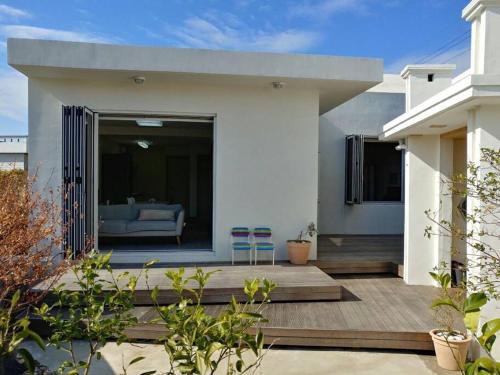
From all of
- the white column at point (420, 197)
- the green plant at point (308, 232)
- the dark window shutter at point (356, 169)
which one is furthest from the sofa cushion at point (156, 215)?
the white column at point (420, 197)

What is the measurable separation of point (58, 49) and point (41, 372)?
168 inches

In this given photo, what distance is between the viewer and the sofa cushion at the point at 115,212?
27.3 feet

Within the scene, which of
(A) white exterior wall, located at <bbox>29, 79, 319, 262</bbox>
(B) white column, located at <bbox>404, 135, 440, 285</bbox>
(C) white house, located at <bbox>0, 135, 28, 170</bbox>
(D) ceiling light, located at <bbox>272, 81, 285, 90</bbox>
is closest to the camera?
(B) white column, located at <bbox>404, 135, 440, 285</bbox>

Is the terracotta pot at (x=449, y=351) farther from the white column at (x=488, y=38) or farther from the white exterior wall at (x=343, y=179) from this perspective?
the white exterior wall at (x=343, y=179)

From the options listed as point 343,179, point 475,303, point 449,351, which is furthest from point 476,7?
point 343,179

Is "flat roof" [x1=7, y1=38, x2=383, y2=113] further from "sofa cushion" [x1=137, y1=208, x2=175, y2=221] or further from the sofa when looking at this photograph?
"sofa cushion" [x1=137, y1=208, x2=175, y2=221]

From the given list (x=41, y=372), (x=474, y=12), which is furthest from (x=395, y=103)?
(x=41, y=372)

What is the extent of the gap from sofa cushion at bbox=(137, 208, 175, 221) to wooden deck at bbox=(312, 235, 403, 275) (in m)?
3.24

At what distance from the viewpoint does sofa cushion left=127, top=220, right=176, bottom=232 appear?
25.3 feet

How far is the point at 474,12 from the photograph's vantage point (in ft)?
12.1

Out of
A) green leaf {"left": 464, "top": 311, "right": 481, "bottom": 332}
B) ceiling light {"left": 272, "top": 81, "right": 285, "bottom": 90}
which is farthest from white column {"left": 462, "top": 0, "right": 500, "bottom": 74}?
green leaf {"left": 464, "top": 311, "right": 481, "bottom": 332}

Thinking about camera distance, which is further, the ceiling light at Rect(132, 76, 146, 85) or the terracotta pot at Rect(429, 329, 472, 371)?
the ceiling light at Rect(132, 76, 146, 85)

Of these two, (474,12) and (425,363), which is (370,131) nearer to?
(474,12)

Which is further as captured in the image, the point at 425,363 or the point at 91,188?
the point at 91,188
